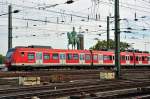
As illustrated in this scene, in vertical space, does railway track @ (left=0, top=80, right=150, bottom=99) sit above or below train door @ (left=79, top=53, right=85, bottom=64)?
below

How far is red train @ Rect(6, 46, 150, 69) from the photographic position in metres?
46.7

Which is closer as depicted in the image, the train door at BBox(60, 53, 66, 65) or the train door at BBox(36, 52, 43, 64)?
the train door at BBox(36, 52, 43, 64)

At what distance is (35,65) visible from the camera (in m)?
47.9

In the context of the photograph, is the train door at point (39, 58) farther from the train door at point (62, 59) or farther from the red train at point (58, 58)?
the train door at point (62, 59)

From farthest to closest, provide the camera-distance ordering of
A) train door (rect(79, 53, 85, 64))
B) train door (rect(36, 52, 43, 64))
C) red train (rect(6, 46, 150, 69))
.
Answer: train door (rect(79, 53, 85, 64))
train door (rect(36, 52, 43, 64))
red train (rect(6, 46, 150, 69))

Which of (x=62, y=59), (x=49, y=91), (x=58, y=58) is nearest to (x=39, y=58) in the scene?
(x=58, y=58)

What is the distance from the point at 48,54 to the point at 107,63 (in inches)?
510

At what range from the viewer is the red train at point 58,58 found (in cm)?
4670

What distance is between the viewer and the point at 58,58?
167 ft

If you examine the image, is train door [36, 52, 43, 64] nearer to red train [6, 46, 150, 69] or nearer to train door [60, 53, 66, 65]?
red train [6, 46, 150, 69]

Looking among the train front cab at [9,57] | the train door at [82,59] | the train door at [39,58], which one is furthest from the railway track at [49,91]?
the train door at [82,59]

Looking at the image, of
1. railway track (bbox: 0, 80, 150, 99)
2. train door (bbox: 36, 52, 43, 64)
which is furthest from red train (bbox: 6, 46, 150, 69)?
railway track (bbox: 0, 80, 150, 99)

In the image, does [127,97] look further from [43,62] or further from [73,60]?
[73,60]

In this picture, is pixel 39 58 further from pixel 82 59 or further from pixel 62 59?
pixel 82 59
